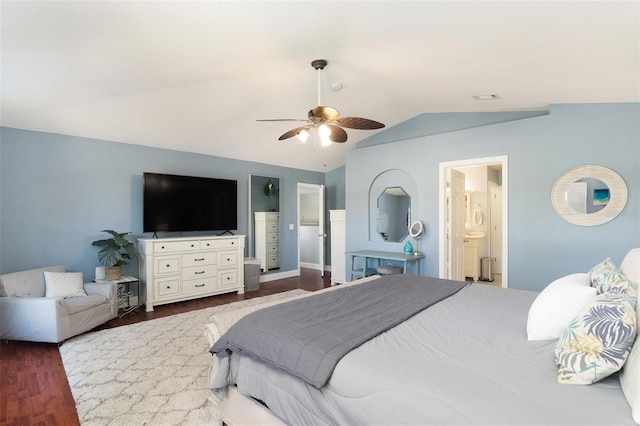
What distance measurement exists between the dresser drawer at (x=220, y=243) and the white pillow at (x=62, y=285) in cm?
157

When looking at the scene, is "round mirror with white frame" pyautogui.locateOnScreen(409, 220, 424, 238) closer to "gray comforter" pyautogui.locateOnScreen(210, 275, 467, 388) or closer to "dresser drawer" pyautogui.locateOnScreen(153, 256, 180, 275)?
"gray comforter" pyautogui.locateOnScreen(210, 275, 467, 388)

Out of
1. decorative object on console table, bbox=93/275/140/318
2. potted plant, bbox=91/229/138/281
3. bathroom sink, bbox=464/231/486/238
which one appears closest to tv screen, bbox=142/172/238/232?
→ potted plant, bbox=91/229/138/281

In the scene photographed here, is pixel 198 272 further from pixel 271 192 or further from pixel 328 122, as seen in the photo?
pixel 328 122

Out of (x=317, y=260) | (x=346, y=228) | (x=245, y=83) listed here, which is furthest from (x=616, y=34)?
(x=317, y=260)

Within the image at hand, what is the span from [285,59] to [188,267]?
10.8 ft

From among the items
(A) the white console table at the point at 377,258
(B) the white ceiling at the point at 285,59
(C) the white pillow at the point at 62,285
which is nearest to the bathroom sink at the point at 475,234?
(A) the white console table at the point at 377,258

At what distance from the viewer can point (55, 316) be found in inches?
121

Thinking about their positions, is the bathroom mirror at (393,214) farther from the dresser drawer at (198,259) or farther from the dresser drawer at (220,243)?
the dresser drawer at (198,259)

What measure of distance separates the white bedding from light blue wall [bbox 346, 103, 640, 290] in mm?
2430

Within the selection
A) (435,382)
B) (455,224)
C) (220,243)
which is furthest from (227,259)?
(435,382)

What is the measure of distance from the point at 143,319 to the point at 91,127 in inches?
97.9

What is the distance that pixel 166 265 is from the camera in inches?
177

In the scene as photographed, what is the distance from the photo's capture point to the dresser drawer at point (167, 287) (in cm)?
442

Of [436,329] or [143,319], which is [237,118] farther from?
[436,329]
